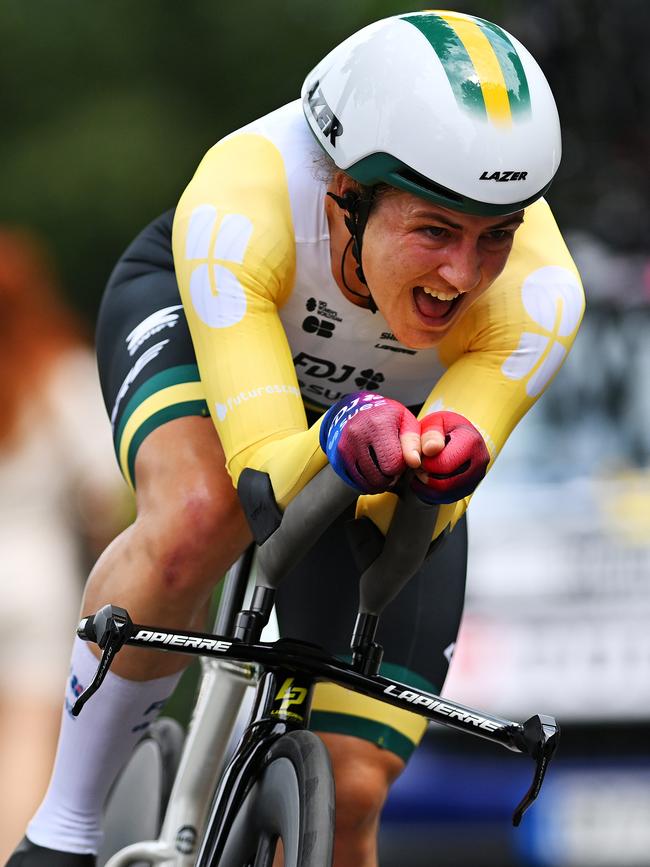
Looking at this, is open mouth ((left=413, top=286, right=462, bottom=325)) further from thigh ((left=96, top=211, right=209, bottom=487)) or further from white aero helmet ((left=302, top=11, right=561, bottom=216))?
thigh ((left=96, top=211, right=209, bottom=487))

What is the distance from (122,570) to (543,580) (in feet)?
13.5

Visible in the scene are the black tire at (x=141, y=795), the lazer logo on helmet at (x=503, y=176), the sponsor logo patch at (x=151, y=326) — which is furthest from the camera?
the black tire at (x=141, y=795)

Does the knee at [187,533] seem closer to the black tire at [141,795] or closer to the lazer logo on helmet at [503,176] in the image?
the black tire at [141,795]

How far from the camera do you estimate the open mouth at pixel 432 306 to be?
3.31 m

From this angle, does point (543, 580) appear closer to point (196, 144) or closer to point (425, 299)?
point (196, 144)

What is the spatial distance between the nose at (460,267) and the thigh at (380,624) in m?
0.76

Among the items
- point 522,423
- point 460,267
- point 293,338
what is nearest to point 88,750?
point 293,338

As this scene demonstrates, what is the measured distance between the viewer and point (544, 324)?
3512 millimetres

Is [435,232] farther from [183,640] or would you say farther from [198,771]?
[198,771]

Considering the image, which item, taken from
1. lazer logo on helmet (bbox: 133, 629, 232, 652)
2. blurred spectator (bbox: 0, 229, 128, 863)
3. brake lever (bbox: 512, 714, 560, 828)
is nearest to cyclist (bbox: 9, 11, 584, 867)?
lazer logo on helmet (bbox: 133, 629, 232, 652)

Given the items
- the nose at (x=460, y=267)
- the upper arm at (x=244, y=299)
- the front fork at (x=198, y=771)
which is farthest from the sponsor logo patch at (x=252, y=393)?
the front fork at (x=198, y=771)

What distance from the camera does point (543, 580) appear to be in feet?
24.4

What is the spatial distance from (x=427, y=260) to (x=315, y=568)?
0.90 meters

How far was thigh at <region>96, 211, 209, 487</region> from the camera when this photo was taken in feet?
12.0
